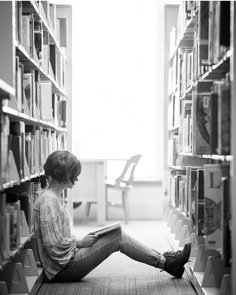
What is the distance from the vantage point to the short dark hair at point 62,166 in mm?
3049

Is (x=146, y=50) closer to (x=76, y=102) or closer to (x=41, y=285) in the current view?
(x=76, y=102)

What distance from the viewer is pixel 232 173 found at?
2057 mm

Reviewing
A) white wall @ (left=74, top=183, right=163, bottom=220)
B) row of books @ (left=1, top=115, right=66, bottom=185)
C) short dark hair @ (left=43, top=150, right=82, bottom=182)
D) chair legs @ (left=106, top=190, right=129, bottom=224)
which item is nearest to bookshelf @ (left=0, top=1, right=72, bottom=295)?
row of books @ (left=1, top=115, right=66, bottom=185)

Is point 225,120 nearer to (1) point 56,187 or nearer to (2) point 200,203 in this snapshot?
(2) point 200,203

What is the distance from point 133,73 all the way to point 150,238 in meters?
2.56

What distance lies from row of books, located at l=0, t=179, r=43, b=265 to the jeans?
0.31 m

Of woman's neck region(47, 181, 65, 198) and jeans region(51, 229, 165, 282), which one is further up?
woman's neck region(47, 181, 65, 198)

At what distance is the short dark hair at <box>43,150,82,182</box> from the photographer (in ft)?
10.0

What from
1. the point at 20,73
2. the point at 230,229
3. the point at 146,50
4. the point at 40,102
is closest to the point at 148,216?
the point at 146,50

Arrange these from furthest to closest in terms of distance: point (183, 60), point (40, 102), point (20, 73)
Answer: point (183, 60) < point (40, 102) < point (20, 73)

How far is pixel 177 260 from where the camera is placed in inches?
126

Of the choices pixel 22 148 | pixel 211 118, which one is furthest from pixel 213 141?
pixel 22 148

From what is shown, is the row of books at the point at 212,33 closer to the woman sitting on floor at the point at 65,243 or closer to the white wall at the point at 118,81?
the woman sitting on floor at the point at 65,243

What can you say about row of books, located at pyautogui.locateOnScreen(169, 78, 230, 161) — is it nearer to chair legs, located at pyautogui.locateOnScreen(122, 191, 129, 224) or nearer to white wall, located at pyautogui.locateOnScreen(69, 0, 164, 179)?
chair legs, located at pyautogui.locateOnScreen(122, 191, 129, 224)
